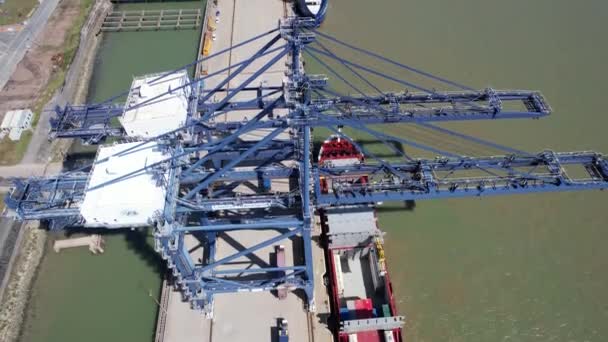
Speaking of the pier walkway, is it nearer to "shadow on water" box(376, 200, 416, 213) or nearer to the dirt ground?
the dirt ground

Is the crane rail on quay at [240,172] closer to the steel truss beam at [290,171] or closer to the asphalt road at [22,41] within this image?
the steel truss beam at [290,171]

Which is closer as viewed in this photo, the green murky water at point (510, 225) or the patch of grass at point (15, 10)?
the green murky water at point (510, 225)

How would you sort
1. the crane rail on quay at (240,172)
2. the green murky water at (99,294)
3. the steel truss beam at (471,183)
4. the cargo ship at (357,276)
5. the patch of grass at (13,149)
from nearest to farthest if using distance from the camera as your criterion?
the crane rail on quay at (240,172), the steel truss beam at (471,183), the cargo ship at (357,276), the green murky water at (99,294), the patch of grass at (13,149)

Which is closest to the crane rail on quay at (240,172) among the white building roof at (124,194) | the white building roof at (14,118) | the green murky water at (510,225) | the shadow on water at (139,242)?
the white building roof at (124,194)

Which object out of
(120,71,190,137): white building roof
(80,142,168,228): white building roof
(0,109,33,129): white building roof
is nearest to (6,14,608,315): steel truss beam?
(80,142,168,228): white building roof

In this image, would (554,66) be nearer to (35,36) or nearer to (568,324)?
(568,324)

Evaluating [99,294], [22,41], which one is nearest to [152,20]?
[22,41]

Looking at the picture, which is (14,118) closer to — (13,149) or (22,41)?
(13,149)

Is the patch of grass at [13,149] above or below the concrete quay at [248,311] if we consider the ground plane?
above
